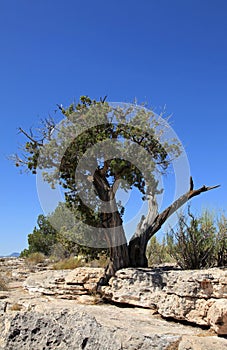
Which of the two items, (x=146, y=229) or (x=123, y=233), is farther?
(x=146, y=229)

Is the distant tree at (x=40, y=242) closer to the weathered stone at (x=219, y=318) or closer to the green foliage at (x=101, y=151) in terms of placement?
the green foliage at (x=101, y=151)

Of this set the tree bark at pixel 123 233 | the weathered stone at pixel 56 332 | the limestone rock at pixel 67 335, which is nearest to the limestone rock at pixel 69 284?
the tree bark at pixel 123 233

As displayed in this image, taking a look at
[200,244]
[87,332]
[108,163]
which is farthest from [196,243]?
[87,332]

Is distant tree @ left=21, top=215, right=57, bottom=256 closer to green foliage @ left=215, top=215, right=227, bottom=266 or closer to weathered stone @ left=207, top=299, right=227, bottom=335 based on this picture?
green foliage @ left=215, top=215, right=227, bottom=266

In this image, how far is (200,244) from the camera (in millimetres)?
11109

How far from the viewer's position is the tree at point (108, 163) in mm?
9914

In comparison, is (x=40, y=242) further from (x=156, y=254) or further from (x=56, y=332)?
(x=56, y=332)

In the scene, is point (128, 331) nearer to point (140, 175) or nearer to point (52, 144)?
point (140, 175)

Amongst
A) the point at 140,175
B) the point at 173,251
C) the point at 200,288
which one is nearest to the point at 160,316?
the point at 200,288

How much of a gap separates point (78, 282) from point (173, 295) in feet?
12.8

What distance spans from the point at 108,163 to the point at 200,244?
4.01 m

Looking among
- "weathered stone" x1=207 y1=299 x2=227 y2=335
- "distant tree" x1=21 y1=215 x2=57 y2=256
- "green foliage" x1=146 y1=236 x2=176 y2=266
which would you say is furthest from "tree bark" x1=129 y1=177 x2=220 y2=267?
"distant tree" x1=21 y1=215 x2=57 y2=256

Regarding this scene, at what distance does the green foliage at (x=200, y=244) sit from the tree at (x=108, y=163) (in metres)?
0.96

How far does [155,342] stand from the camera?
16.2ft
